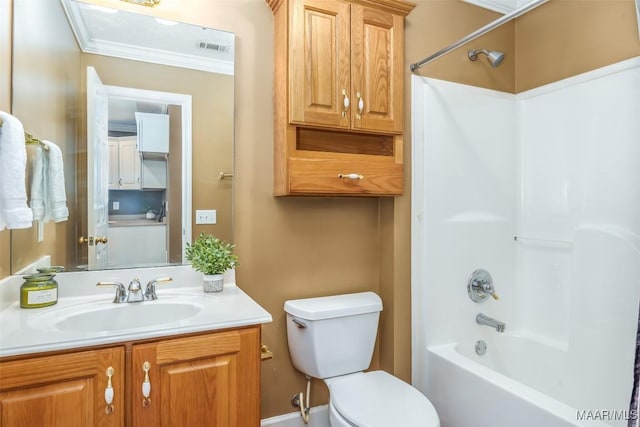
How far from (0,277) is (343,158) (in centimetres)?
137

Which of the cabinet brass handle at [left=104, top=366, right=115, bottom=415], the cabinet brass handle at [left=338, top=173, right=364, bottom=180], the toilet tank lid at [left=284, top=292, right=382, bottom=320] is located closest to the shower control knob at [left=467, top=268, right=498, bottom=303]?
the toilet tank lid at [left=284, top=292, right=382, bottom=320]

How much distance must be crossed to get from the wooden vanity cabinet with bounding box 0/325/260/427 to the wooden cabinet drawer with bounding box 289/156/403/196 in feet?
2.28

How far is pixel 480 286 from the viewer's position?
217cm

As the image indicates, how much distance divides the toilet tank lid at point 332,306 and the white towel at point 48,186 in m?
1.04

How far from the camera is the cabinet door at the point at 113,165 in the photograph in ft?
5.16

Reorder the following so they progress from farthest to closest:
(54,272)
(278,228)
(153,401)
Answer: (278,228)
(54,272)
(153,401)

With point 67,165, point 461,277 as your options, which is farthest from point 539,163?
point 67,165

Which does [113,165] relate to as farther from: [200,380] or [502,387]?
[502,387]

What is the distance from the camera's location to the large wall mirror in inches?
56.9

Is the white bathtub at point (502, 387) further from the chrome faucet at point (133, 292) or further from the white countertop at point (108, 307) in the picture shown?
the chrome faucet at point (133, 292)

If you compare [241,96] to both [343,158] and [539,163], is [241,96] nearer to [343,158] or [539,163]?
[343,158]

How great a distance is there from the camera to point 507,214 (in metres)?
2.30

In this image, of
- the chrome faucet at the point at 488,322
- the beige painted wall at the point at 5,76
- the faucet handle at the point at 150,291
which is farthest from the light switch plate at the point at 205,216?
the chrome faucet at the point at 488,322

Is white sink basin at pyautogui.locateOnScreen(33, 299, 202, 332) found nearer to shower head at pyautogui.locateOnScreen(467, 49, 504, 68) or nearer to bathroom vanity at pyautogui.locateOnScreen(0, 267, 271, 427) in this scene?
bathroom vanity at pyautogui.locateOnScreen(0, 267, 271, 427)
